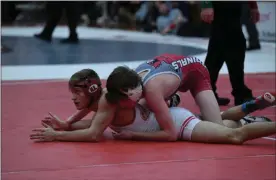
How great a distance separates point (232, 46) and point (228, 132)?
1.34 metres

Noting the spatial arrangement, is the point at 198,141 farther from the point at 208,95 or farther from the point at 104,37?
the point at 104,37

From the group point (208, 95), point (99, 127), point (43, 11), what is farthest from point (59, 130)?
point (43, 11)

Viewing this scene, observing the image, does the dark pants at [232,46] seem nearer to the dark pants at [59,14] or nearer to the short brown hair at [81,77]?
the short brown hair at [81,77]

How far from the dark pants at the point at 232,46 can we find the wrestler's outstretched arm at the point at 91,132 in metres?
1.55

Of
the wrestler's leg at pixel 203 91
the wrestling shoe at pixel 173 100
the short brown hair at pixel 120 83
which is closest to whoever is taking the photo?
the short brown hair at pixel 120 83

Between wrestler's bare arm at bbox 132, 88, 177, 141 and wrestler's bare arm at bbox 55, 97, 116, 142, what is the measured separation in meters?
0.19

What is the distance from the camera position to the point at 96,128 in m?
3.32

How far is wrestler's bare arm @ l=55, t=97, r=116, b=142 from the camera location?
327cm

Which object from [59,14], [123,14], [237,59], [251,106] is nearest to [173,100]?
[251,106]

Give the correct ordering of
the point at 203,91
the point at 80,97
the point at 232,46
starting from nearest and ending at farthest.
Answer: the point at 80,97, the point at 203,91, the point at 232,46

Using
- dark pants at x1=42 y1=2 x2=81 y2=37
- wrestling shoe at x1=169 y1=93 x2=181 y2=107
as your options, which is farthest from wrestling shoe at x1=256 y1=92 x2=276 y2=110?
dark pants at x1=42 y1=2 x2=81 y2=37

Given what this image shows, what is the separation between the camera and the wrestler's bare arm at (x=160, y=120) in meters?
3.25

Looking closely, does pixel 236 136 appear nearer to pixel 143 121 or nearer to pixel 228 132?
pixel 228 132

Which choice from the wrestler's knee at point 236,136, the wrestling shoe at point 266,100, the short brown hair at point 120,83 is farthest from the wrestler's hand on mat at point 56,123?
the wrestling shoe at point 266,100
